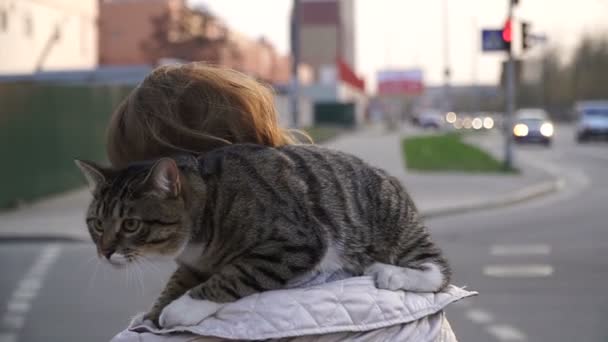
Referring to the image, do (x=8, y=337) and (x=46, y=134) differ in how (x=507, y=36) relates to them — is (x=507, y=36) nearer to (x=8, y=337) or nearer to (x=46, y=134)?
(x=46, y=134)

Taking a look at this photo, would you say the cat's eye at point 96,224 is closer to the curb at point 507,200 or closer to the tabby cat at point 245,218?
the tabby cat at point 245,218

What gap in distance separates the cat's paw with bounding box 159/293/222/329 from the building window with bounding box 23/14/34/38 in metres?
25.2

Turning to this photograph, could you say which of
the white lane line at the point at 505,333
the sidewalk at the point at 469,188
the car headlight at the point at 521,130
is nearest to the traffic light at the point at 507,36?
the sidewalk at the point at 469,188

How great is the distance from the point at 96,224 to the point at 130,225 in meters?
0.09

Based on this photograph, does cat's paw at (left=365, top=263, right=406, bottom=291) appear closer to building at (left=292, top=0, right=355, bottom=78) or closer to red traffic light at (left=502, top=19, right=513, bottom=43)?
red traffic light at (left=502, top=19, right=513, bottom=43)

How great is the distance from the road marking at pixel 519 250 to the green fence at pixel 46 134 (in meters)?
9.98

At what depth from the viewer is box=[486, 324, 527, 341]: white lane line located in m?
8.26

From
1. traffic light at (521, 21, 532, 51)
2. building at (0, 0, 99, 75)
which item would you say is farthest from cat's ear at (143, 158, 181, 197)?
traffic light at (521, 21, 532, 51)

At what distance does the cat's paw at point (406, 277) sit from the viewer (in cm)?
239

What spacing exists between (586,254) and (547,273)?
1.61m

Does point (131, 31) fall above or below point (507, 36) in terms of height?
above

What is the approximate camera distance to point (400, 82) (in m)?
132

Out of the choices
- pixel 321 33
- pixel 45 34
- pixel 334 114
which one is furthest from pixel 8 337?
pixel 321 33

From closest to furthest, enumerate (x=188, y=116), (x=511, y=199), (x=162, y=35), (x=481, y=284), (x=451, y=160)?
(x=188, y=116) < (x=481, y=284) < (x=511, y=199) < (x=451, y=160) < (x=162, y=35)
